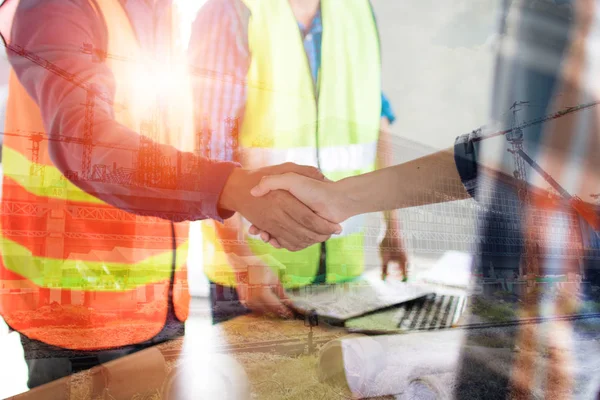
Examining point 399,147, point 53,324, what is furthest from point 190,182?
point 399,147

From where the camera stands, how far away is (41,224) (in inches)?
46.0

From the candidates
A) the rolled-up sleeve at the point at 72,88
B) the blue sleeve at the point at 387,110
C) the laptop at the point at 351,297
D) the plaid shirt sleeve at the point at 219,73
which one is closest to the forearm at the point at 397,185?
the blue sleeve at the point at 387,110

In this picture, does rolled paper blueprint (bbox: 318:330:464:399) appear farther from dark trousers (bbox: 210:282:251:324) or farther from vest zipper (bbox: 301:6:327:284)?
dark trousers (bbox: 210:282:251:324)

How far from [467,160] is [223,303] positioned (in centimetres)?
110

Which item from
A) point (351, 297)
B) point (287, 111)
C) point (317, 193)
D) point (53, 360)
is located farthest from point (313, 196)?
point (53, 360)

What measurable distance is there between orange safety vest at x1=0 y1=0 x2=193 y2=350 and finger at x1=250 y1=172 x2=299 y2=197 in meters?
0.35

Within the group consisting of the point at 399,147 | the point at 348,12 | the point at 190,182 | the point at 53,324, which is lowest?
the point at 53,324

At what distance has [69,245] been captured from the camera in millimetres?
1163

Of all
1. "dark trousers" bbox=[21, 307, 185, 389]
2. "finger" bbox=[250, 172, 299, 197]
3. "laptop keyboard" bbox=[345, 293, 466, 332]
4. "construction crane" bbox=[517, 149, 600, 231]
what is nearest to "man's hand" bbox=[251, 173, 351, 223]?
"finger" bbox=[250, 172, 299, 197]

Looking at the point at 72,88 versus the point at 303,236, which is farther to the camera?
the point at 303,236

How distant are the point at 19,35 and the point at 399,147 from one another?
1305mm

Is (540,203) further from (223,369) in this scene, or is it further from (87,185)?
(87,185)

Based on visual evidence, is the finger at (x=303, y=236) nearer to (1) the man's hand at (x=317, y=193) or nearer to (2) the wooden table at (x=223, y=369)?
(1) the man's hand at (x=317, y=193)

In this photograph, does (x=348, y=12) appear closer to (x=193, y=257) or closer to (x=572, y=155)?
(x=193, y=257)
